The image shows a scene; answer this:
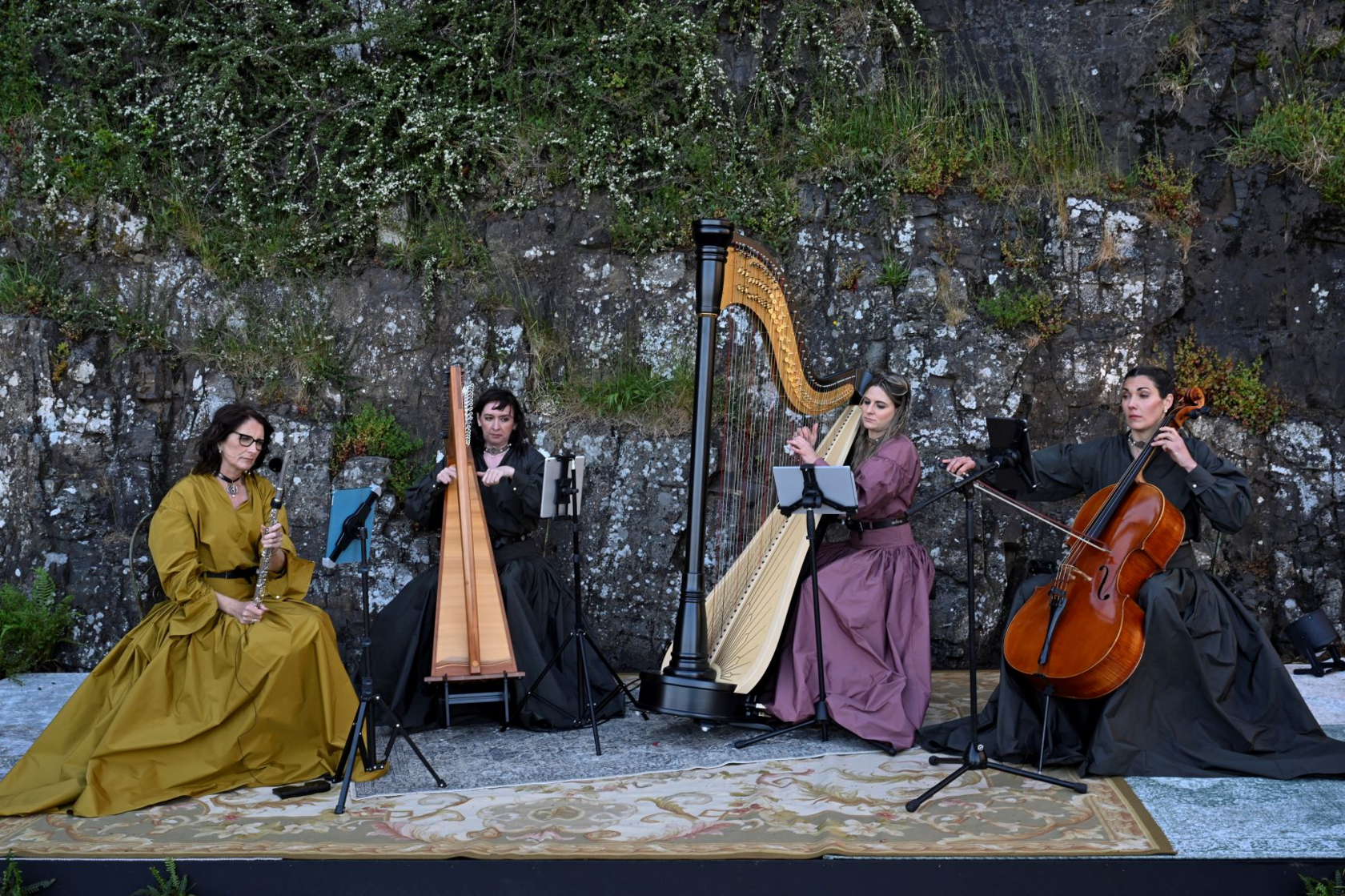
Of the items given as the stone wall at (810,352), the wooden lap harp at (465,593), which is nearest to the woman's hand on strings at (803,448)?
the wooden lap harp at (465,593)

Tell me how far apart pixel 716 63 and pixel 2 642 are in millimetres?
4795

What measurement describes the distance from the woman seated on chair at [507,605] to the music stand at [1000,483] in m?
1.61

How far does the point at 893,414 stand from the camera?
483 cm

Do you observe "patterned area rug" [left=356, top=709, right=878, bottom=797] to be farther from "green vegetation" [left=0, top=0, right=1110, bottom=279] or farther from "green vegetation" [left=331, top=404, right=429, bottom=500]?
"green vegetation" [left=0, top=0, right=1110, bottom=279]

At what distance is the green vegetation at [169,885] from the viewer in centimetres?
314

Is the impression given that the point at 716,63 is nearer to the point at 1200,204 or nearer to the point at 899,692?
the point at 1200,204

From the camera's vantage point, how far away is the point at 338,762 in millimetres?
4133

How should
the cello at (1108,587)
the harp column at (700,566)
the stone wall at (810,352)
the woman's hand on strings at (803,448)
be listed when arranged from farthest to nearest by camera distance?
the stone wall at (810,352)
the woman's hand on strings at (803,448)
the harp column at (700,566)
the cello at (1108,587)

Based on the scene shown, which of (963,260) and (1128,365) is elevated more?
(963,260)

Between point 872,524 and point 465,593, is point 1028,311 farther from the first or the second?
point 465,593

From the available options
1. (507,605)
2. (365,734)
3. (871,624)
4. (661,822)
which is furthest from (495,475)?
(661,822)

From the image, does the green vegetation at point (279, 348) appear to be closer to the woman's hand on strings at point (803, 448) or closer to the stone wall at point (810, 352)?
the stone wall at point (810, 352)

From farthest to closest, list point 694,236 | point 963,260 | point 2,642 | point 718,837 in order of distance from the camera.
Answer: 1. point 963,260
2. point 2,642
3. point 694,236
4. point 718,837

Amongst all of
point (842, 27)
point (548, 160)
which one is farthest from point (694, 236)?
point (842, 27)
